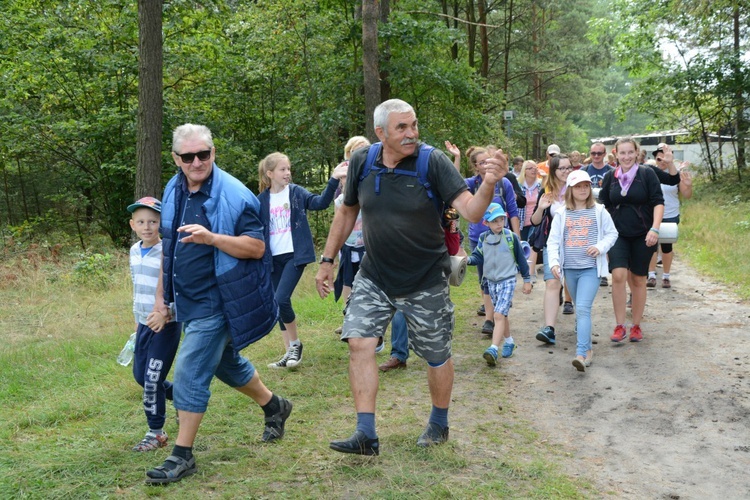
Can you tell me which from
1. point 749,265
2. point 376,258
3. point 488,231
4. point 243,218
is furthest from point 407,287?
point 749,265

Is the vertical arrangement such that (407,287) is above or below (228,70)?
below

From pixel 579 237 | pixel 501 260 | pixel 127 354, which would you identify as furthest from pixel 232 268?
pixel 579 237

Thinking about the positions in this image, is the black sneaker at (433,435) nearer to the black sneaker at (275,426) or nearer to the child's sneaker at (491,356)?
the black sneaker at (275,426)

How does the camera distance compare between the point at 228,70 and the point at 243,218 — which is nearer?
the point at 243,218

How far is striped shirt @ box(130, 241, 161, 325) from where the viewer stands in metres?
5.16

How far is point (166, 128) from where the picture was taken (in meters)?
18.1

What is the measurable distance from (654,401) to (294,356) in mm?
3211

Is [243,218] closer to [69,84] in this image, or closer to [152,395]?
[152,395]

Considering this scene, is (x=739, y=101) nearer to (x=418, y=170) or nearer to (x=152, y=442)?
(x=418, y=170)

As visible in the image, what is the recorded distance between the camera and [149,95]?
38.7ft

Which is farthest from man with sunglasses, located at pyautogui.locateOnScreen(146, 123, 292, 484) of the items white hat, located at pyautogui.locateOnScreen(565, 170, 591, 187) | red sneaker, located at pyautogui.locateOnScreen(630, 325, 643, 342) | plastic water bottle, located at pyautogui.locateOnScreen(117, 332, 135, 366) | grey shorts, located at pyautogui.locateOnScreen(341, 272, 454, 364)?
red sneaker, located at pyautogui.locateOnScreen(630, 325, 643, 342)

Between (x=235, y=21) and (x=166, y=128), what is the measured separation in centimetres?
309

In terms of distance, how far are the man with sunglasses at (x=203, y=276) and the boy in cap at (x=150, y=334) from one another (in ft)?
1.58

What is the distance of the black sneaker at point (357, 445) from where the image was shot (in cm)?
468
